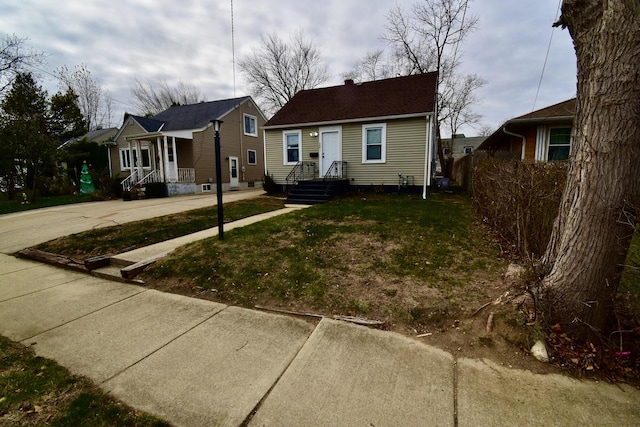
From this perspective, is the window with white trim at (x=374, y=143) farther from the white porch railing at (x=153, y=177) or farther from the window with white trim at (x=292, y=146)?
the white porch railing at (x=153, y=177)

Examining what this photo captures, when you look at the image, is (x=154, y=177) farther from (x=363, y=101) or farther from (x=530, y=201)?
(x=530, y=201)

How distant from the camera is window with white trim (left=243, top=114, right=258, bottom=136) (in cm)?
2045

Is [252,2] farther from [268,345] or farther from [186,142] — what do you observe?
[186,142]

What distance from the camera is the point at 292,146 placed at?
13.8 m

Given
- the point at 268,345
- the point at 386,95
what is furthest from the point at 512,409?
the point at 386,95

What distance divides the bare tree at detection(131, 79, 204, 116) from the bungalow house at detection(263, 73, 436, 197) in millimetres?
25329

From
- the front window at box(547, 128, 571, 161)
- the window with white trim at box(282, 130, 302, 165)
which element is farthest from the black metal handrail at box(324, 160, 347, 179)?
the front window at box(547, 128, 571, 161)

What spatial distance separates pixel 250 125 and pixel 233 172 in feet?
13.1

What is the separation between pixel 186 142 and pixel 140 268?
15.2 m

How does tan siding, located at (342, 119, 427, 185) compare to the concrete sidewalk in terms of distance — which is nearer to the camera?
the concrete sidewalk

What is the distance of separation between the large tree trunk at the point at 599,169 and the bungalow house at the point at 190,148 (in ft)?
54.4

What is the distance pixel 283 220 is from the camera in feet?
23.2

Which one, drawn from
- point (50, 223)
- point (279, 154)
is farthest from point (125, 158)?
point (50, 223)

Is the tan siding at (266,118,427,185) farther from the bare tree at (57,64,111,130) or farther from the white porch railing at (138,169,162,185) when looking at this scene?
the bare tree at (57,64,111,130)
